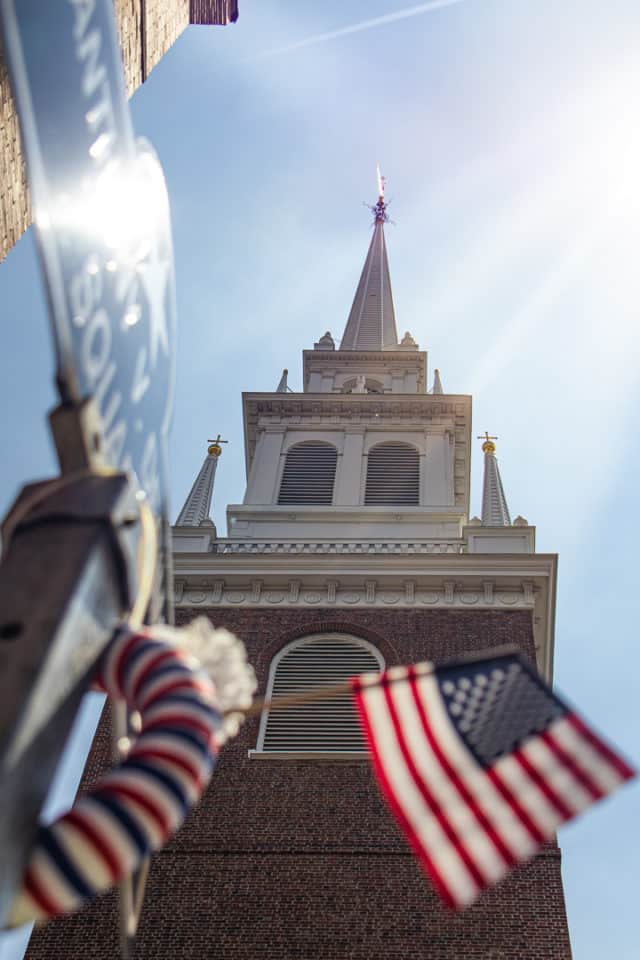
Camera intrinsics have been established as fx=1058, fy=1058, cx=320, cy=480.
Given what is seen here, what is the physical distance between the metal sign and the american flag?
1.71 meters

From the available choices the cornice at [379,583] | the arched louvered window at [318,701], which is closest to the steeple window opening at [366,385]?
the cornice at [379,583]

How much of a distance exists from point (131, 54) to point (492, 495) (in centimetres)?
1309

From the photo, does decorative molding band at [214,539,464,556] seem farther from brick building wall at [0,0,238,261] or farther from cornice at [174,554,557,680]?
brick building wall at [0,0,238,261]

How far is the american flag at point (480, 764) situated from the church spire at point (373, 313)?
30821 millimetres

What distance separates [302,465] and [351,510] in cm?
317

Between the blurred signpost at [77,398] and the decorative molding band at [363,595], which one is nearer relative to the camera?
the blurred signpost at [77,398]

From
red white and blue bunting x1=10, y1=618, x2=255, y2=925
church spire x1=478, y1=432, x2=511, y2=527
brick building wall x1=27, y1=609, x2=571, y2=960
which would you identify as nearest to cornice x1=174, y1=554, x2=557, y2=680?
church spire x1=478, y1=432, x2=511, y2=527

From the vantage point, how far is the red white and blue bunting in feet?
9.89

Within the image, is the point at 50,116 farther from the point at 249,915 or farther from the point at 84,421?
the point at 249,915

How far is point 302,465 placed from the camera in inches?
1078

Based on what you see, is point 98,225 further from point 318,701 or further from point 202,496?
point 202,496

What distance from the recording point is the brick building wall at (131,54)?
10.9 m

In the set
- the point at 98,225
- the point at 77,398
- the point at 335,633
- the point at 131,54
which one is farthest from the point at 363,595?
the point at 77,398

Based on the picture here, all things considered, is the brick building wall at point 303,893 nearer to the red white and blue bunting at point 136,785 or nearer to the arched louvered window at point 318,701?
the arched louvered window at point 318,701
